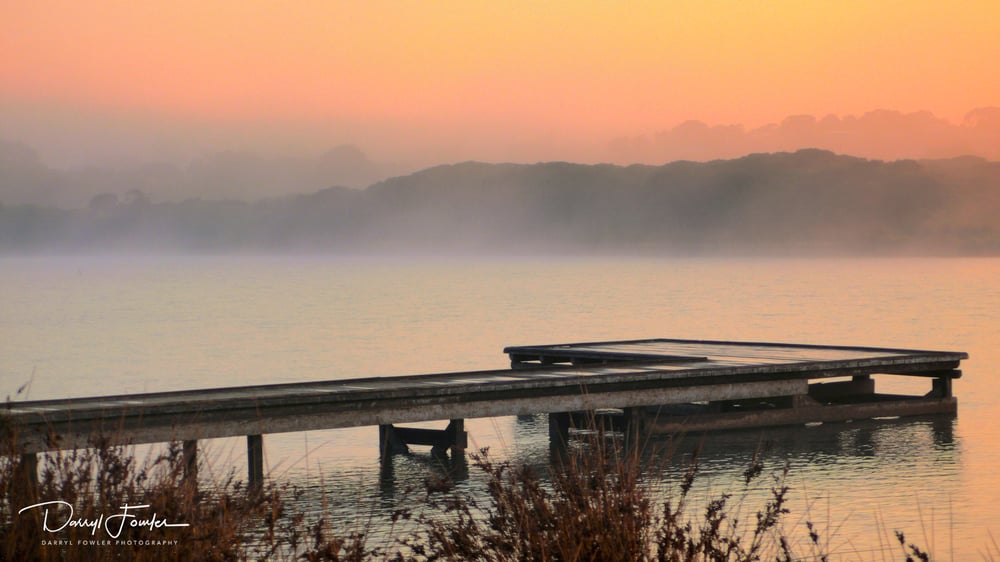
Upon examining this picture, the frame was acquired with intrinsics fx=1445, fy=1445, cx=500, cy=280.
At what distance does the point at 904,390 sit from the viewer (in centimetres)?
2320

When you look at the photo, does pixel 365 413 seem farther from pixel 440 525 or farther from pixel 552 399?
pixel 440 525

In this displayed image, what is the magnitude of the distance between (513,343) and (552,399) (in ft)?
82.2

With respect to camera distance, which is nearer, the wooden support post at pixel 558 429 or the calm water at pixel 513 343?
the calm water at pixel 513 343

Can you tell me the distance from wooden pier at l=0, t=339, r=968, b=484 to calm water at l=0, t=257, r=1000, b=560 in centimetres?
40

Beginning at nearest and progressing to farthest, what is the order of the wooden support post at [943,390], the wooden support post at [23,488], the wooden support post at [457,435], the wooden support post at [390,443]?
the wooden support post at [23,488], the wooden support post at [457,435], the wooden support post at [390,443], the wooden support post at [943,390]

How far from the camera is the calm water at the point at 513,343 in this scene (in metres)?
12.8

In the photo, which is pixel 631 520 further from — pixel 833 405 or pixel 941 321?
pixel 941 321

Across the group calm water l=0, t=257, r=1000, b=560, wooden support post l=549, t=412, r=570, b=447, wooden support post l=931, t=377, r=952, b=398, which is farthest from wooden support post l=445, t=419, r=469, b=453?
wooden support post l=931, t=377, r=952, b=398

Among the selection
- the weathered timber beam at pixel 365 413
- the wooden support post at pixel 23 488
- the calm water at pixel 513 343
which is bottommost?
the calm water at pixel 513 343

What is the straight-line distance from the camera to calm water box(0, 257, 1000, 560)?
12812 mm

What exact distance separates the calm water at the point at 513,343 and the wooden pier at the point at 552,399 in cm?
40

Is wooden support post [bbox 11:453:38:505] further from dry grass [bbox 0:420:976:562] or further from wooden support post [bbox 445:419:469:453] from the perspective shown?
wooden support post [bbox 445:419:469:453]

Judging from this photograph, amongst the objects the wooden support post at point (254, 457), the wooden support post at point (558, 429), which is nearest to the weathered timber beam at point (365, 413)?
the wooden support post at point (254, 457)

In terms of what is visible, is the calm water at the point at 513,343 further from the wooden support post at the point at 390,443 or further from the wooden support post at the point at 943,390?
the wooden support post at the point at 943,390
